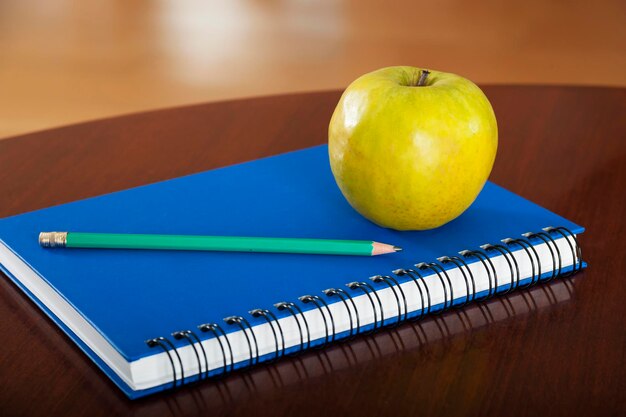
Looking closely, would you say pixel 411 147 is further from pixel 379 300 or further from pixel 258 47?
pixel 258 47

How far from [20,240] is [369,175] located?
32cm

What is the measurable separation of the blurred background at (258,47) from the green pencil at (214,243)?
191 cm

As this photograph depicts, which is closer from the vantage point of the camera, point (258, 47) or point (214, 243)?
point (214, 243)

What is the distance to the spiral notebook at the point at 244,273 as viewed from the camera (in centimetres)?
67

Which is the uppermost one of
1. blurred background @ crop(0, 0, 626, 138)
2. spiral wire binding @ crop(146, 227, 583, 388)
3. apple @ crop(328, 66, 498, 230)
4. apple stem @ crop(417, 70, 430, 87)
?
apple stem @ crop(417, 70, 430, 87)

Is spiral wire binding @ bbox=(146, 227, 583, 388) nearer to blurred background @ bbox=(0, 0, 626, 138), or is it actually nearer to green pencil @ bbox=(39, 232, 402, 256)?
green pencil @ bbox=(39, 232, 402, 256)

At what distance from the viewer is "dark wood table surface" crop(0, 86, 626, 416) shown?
646 millimetres

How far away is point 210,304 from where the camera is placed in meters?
0.70

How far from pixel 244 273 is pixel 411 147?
0.18 metres

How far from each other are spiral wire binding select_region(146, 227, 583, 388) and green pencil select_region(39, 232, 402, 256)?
4 cm

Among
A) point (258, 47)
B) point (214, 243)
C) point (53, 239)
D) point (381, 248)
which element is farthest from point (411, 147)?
point (258, 47)

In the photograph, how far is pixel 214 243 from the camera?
0.78 metres

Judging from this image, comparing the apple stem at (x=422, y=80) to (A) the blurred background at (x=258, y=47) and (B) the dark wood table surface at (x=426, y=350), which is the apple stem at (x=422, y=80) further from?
(A) the blurred background at (x=258, y=47)

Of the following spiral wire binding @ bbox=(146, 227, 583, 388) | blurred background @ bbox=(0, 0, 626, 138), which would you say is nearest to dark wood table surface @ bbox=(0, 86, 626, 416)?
spiral wire binding @ bbox=(146, 227, 583, 388)
